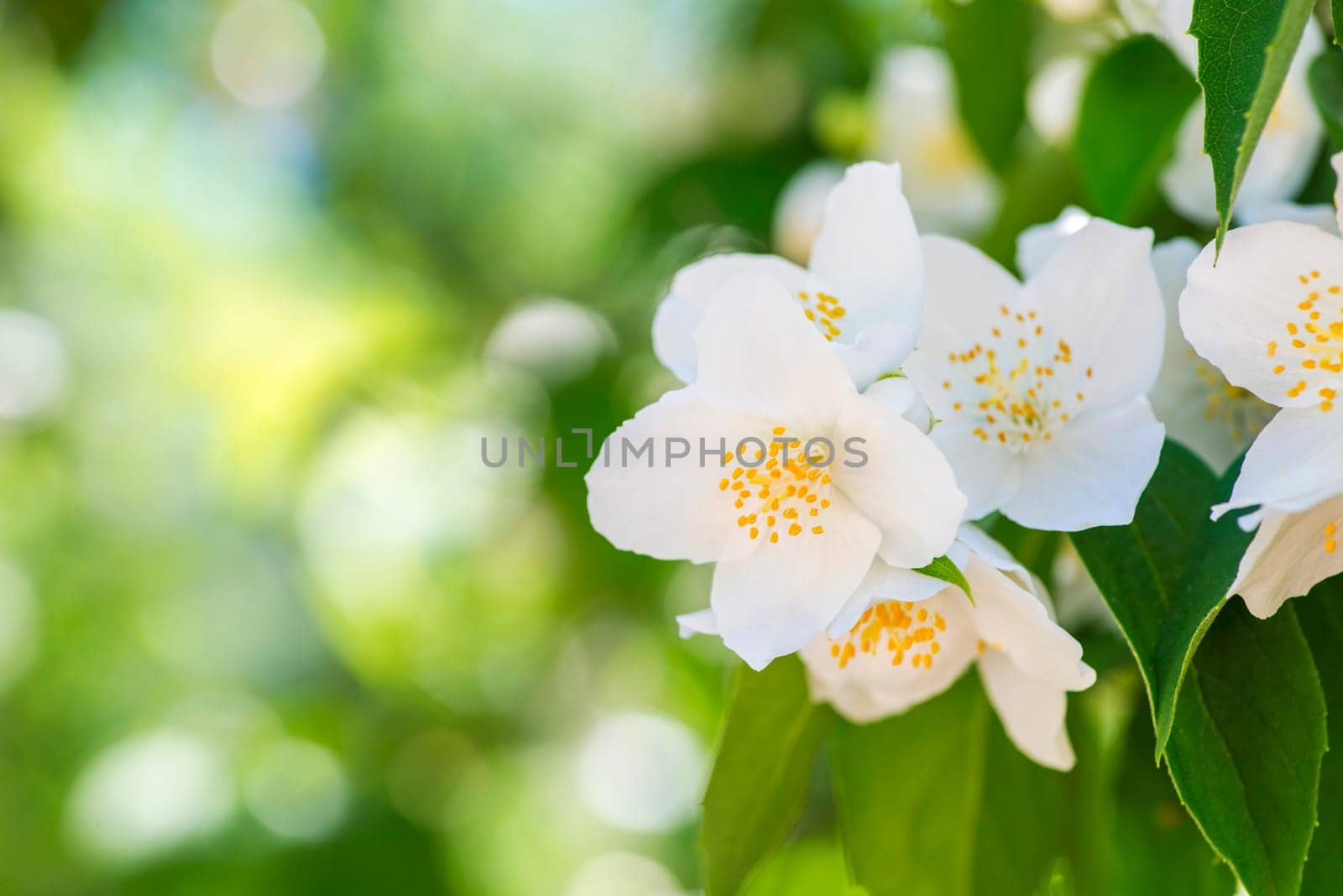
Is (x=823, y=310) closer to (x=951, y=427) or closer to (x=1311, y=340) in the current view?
(x=951, y=427)

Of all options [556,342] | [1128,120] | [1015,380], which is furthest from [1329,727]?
[556,342]

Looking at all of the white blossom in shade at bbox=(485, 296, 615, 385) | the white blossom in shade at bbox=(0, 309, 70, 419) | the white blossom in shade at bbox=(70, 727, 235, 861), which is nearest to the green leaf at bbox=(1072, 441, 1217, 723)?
the white blossom in shade at bbox=(485, 296, 615, 385)

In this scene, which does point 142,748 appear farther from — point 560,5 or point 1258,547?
point 1258,547

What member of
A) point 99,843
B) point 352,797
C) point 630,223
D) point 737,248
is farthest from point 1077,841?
point 99,843

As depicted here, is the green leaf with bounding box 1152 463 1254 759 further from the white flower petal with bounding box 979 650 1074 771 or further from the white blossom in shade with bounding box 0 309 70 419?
the white blossom in shade with bounding box 0 309 70 419

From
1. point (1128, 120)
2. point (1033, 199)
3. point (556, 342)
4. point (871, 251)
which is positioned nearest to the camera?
point (871, 251)
